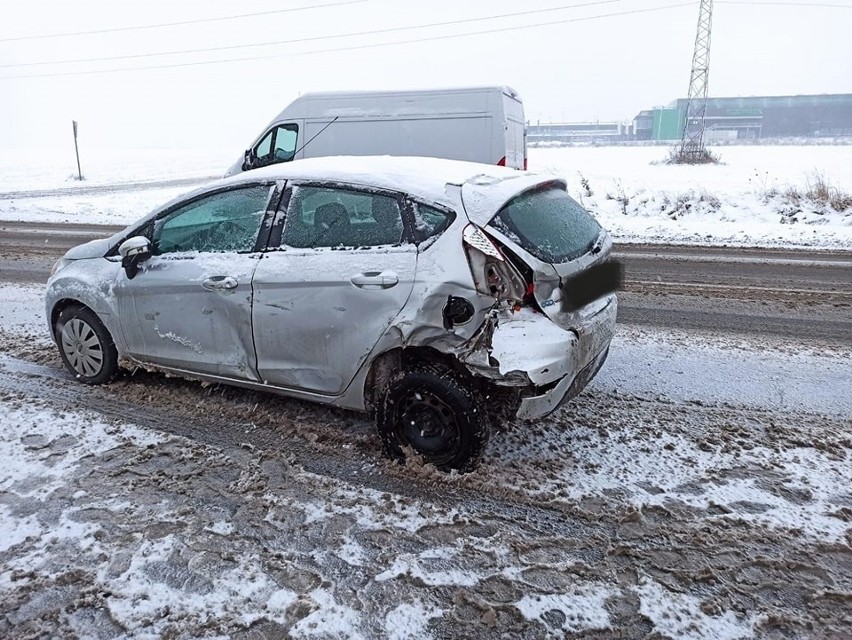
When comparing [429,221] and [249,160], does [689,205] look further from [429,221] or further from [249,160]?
[429,221]

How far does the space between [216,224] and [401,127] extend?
399 inches

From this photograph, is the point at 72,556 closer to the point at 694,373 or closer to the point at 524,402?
the point at 524,402

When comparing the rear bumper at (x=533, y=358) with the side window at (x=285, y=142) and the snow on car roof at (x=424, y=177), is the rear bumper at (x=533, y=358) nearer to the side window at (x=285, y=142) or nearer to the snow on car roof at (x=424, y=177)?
the snow on car roof at (x=424, y=177)

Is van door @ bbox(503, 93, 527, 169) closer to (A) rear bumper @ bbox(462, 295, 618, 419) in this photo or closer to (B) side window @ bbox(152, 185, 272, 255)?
(B) side window @ bbox(152, 185, 272, 255)

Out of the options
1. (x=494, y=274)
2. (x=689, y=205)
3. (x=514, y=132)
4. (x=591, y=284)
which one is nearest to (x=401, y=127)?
(x=514, y=132)

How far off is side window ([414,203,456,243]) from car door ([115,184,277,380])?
40.5 inches

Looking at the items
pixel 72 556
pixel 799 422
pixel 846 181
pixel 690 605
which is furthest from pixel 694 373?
pixel 846 181

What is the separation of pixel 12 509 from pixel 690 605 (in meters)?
3.19

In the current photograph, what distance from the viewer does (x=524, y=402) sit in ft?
10.6

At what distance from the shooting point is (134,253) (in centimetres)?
416

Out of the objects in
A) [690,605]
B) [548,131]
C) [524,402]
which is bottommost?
[690,605]

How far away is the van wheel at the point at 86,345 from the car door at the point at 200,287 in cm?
29

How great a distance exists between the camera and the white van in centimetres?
1306

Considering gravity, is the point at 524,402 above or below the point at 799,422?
above
